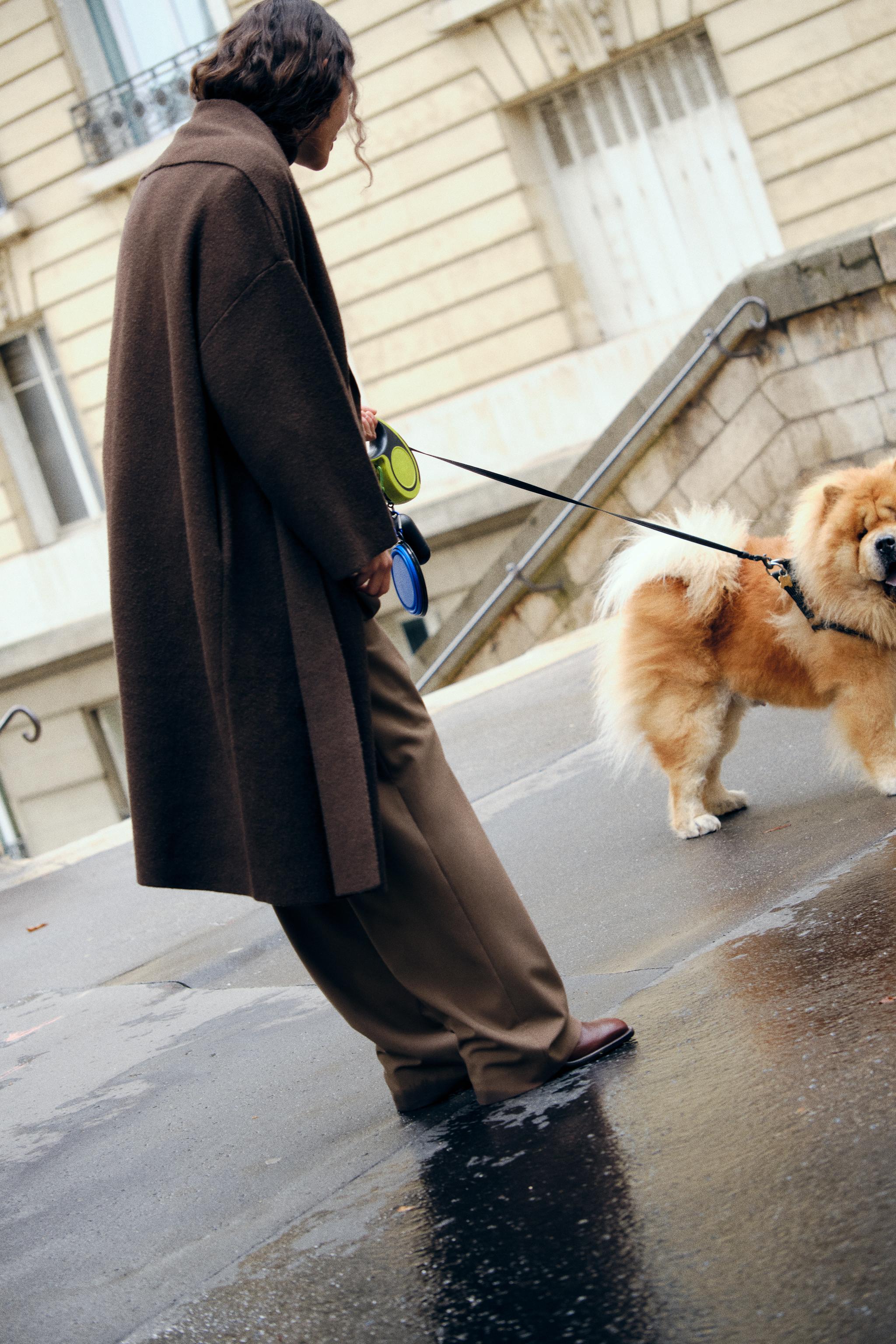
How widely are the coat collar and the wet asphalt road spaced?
1701 millimetres

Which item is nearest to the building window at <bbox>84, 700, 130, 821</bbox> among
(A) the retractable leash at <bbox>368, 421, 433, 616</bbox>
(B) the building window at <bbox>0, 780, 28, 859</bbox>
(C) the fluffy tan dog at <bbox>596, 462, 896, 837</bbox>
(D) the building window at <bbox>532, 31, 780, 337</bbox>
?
(B) the building window at <bbox>0, 780, 28, 859</bbox>

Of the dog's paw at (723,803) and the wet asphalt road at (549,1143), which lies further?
the dog's paw at (723,803)

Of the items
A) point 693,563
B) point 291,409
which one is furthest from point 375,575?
point 693,563

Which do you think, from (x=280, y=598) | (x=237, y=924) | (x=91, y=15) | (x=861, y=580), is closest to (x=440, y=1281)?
(x=280, y=598)

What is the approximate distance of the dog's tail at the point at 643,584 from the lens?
14.1 ft

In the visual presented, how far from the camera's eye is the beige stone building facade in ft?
42.3

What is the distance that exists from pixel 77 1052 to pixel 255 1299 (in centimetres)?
205

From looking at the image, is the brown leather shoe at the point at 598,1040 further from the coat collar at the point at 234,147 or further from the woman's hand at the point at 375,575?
the coat collar at the point at 234,147

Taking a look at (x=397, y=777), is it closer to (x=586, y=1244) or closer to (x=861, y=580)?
(x=586, y=1244)

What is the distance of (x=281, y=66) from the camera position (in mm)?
2475

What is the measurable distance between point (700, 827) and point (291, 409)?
246cm

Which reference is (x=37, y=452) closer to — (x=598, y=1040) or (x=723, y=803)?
(x=723, y=803)

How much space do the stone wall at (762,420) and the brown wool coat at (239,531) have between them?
6793mm

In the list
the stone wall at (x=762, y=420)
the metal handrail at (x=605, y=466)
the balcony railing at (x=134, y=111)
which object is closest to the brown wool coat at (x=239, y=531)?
the metal handrail at (x=605, y=466)
